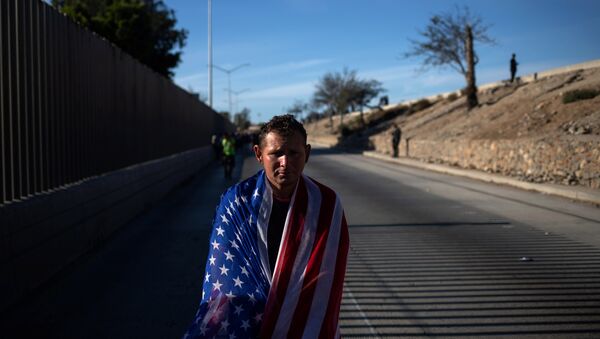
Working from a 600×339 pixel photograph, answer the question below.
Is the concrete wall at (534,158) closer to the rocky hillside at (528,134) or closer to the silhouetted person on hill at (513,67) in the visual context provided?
the rocky hillside at (528,134)

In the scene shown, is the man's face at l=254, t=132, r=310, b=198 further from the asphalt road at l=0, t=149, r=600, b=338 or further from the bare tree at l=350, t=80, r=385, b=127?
the bare tree at l=350, t=80, r=385, b=127

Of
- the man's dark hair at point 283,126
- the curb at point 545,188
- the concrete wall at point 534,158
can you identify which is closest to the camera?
the man's dark hair at point 283,126

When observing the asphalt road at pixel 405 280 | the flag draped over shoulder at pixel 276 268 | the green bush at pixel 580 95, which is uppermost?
the green bush at pixel 580 95

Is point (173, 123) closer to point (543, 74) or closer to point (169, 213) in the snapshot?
point (169, 213)

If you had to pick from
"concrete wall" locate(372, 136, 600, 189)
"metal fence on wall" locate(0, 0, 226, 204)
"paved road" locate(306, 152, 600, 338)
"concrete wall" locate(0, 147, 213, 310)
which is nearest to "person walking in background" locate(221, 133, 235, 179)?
"metal fence on wall" locate(0, 0, 226, 204)

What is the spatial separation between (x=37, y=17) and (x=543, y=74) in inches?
1624

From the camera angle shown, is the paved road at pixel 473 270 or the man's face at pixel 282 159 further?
the paved road at pixel 473 270

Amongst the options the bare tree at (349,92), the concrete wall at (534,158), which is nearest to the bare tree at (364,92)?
the bare tree at (349,92)

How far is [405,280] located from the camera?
6395 mm

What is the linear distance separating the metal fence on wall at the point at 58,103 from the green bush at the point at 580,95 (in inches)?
742

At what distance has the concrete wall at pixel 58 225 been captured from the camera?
5.43 m

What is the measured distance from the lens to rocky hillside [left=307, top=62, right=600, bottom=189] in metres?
17.1

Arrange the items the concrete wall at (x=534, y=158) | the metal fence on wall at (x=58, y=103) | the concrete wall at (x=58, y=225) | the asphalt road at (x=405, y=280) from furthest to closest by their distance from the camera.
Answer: the concrete wall at (x=534, y=158), the metal fence on wall at (x=58, y=103), the concrete wall at (x=58, y=225), the asphalt road at (x=405, y=280)

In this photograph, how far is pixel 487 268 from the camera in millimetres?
6906
